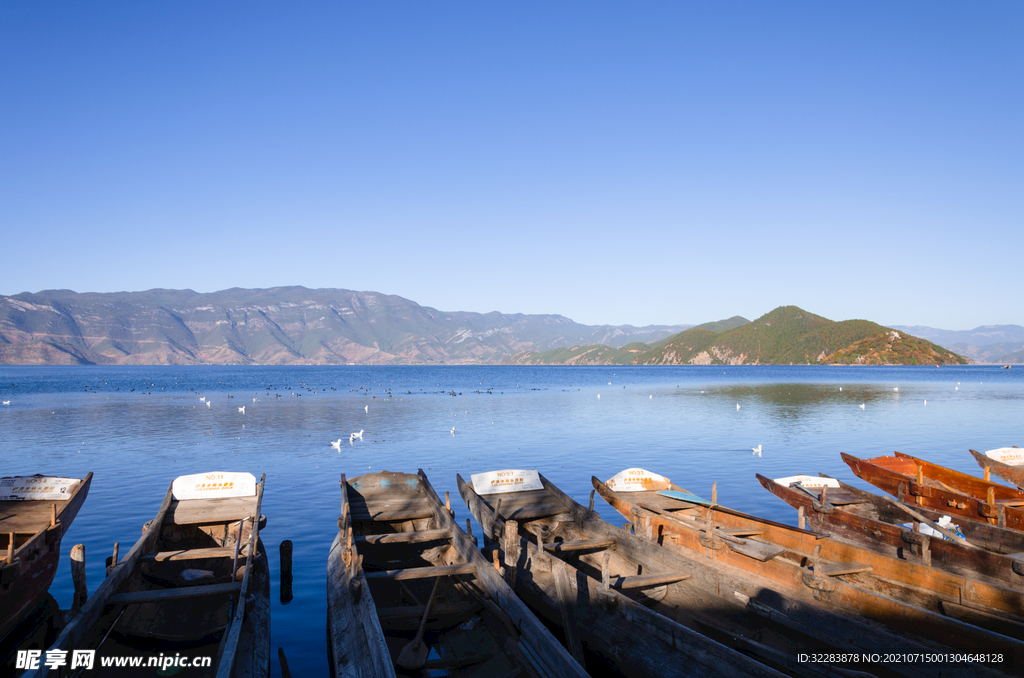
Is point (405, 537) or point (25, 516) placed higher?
point (25, 516)

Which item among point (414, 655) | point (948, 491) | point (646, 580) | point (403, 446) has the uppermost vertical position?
point (948, 491)

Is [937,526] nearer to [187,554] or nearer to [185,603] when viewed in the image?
[185,603]

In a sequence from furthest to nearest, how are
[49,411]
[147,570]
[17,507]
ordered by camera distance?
[49,411] → [17,507] → [147,570]

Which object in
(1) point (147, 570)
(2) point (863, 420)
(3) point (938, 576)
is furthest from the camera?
(2) point (863, 420)

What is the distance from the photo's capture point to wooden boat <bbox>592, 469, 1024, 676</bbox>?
8.23 meters

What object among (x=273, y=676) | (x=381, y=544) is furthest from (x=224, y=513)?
(x=273, y=676)

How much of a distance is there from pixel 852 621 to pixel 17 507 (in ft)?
60.0

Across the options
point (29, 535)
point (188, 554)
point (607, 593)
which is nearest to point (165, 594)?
point (188, 554)

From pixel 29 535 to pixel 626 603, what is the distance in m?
12.9

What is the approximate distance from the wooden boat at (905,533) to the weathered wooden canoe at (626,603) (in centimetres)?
364

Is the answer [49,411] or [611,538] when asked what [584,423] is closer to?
[611,538]

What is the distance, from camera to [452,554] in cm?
1344

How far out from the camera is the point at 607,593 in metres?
9.73

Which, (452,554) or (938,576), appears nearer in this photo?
(938,576)
